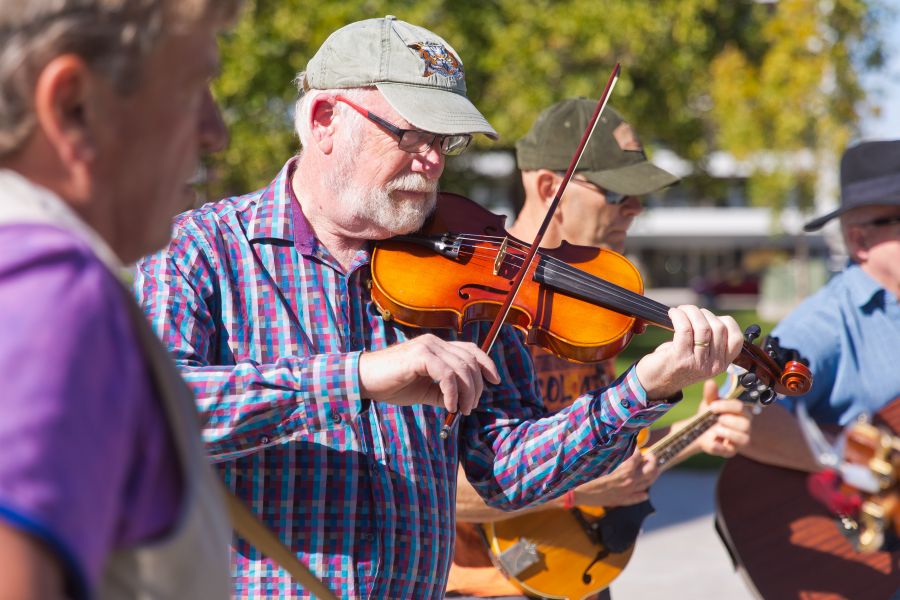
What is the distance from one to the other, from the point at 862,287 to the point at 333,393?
2018mm

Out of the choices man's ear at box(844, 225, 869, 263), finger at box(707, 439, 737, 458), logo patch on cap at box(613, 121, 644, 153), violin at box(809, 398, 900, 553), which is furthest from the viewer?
logo patch on cap at box(613, 121, 644, 153)

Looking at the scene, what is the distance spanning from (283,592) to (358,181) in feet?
2.65

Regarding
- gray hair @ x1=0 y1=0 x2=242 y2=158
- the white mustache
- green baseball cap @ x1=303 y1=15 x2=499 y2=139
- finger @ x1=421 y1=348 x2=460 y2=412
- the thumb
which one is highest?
gray hair @ x1=0 y1=0 x2=242 y2=158

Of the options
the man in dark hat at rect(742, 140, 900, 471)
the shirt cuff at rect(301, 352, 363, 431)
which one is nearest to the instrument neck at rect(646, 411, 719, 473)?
the man in dark hat at rect(742, 140, 900, 471)

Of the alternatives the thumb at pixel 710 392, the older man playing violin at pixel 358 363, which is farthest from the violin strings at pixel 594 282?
the thumb at pixel 710 392

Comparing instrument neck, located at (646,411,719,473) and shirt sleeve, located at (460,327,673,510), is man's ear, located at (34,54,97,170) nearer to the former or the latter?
shirt sleeve, located at (460,327,673,510)

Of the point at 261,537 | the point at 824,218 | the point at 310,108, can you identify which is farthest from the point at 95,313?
the point at 824,218

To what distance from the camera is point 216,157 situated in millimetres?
12000

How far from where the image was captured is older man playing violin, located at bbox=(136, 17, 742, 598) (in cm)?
189

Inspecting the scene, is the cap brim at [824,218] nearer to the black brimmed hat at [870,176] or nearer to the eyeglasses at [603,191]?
the black brimmed hat at [870,176]

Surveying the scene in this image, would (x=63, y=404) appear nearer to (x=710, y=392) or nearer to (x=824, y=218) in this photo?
(x=710, y=392)

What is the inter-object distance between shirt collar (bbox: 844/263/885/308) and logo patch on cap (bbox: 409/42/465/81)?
1580mm

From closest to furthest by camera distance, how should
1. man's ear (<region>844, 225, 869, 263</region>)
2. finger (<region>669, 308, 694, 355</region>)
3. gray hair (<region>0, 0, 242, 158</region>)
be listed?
gray hair (<region>0, 0, 242, 158</region>) → finger (<region>669, 308, 694, 355</region>) → man's ear (<region>844, 225, 869, 263</region>)

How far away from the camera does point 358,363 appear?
1.88 m
